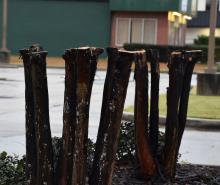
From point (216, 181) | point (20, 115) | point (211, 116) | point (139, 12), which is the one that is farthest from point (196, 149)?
point (139, 12)

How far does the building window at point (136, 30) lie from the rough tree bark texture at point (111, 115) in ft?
130

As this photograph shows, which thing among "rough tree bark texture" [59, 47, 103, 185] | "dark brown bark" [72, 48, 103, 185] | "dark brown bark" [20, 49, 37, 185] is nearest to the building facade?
"dark brown bark" [20, 49, 37, 185]

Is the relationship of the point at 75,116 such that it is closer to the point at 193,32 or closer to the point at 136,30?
the point at 136,30

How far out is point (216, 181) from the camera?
5.80m

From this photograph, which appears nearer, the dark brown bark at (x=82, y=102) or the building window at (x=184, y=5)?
the dark brown bark at (x=82, y=102)

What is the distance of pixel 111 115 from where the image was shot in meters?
4.49

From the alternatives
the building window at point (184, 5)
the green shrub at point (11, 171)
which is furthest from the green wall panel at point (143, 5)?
the green shrub at point (11, 171)

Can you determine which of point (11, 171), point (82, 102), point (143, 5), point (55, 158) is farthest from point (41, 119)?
point (143, 5)

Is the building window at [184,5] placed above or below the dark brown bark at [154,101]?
above

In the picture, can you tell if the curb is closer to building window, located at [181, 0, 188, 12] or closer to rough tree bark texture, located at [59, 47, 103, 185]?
rough tree bark texture, located at [59, 47, 103, 185]

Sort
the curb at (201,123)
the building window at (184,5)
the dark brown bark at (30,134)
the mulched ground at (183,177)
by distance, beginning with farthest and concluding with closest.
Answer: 1. the building window at (184,5)
2. the curb at (201,123)
3. the mulched ground at (183,177)
4. the dark brown bark at (30,134)

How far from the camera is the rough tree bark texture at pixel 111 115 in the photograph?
4441mm

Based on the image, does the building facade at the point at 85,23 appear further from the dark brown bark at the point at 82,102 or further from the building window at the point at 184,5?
the dark brown bark at the point at 82,102

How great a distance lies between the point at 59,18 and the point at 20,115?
32.1 meters
